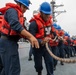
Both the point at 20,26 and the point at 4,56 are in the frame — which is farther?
the point at 4,56

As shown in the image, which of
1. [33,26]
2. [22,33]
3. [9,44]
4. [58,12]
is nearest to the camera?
[22,33]

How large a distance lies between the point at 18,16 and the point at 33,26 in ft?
5.36

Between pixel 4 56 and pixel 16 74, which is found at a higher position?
pixel 4 56

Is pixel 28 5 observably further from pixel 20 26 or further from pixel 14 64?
pixel 14 64

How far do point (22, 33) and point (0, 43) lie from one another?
58 centimetres

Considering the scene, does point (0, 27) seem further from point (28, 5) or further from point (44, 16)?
point (44, 16)

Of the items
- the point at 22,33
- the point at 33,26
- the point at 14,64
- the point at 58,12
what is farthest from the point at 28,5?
the point at 58,12

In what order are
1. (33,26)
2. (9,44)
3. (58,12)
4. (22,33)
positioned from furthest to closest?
(58,12) < (33,26) < (9,44) < (22,33)

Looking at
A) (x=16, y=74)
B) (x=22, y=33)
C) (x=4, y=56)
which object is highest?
(x=22, y=33)

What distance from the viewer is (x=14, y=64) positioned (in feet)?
13.8

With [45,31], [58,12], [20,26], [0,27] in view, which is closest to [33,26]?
[45,31]

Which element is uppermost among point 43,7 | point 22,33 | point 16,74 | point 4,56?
point 43,7

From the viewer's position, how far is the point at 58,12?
113 ft

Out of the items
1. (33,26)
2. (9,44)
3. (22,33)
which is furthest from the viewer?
(33,26)
